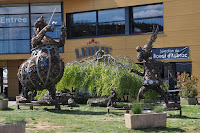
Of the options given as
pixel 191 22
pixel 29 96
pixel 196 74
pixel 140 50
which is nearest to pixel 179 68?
pixel 196 74

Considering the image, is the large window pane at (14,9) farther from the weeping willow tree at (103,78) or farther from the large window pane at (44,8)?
the weeping willow tree at (103,78)

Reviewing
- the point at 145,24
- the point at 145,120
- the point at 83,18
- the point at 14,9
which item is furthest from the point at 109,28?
the point at 145,120

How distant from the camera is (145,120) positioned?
8.24 meters

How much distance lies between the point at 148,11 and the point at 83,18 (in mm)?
4815

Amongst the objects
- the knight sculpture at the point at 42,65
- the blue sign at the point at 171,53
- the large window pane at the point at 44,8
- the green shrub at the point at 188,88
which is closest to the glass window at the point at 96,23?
the large window pane at the point at 44,8

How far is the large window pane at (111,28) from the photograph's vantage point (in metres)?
21.8

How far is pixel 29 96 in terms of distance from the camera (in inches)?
528

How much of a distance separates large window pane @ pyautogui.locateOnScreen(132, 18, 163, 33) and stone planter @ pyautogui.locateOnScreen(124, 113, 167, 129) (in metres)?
12.9

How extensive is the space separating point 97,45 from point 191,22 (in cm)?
638

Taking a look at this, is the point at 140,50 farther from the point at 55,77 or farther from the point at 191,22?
the point at 191,22

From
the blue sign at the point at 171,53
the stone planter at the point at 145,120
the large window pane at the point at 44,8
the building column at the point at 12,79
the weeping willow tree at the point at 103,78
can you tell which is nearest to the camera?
the stone planter at the point at 145,120

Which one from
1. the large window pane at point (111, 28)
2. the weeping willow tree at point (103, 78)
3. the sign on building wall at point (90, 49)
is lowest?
the weeping willow tree at point (103, 78)

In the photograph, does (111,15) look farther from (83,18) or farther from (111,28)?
(83,18)

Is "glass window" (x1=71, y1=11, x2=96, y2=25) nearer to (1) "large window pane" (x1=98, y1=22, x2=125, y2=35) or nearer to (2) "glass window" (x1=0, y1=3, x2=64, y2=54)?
(1) "large window pane" (x1=98, y1=22, x2=125, y2=35)
